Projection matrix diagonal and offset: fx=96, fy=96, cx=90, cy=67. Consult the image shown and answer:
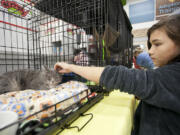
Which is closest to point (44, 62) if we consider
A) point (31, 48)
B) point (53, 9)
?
point (31, 48)

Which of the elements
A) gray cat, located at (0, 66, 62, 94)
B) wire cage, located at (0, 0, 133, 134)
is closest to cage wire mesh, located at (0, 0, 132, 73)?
wire cage, located at (0, 0, 133, 134)

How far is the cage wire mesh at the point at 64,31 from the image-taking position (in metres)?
0.67

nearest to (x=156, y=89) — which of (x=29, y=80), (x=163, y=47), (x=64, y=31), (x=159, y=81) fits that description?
(x=159, y=81)

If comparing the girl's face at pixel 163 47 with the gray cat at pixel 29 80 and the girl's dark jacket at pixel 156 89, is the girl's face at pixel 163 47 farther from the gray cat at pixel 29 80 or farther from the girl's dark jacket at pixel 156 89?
the gray cat at pixel 29 80

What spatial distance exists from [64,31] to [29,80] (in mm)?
567

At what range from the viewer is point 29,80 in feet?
2.94

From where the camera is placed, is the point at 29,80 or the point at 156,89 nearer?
the point at 156,89

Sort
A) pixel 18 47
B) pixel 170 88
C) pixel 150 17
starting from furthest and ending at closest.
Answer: pixel 150 17
pixel 18 47
pixel 170 88

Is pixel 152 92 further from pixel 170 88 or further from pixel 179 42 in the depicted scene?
pixel 179 42

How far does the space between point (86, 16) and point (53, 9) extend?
0.34 meters

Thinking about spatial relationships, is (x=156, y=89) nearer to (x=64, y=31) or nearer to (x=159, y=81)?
(x=159, y=81)

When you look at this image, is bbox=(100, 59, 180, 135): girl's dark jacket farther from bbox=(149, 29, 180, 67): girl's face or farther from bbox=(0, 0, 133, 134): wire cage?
bbox=(0, 0, 133, 134): wire cage

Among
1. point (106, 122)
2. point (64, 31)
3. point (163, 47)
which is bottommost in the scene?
point (106, 122)

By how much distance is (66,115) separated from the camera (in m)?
0.35
